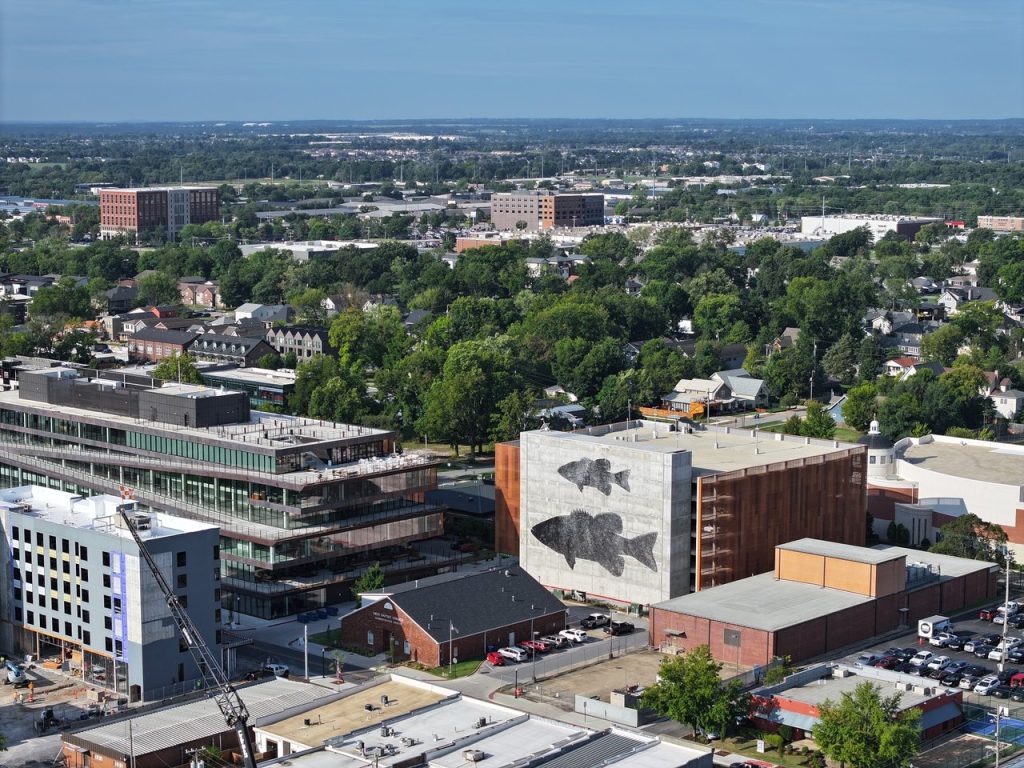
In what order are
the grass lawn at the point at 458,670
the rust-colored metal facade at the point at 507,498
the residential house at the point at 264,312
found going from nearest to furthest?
1. the grass lawn at the point at 458,670
2. the rust-colored metal facade at the point at 507,498
3. the residential house at the point at 264,312

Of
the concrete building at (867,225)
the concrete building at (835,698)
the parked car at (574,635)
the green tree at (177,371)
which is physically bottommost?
the parked car at (574,635)

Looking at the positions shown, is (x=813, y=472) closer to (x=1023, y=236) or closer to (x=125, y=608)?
(x=125, y=608)

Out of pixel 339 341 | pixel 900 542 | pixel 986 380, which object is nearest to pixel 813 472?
pixel 900 542

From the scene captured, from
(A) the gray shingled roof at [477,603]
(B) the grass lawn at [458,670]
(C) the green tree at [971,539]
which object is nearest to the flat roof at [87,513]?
(A) the gray shingled roof at [477,603]

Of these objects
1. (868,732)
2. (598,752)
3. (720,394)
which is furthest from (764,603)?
(720,394)

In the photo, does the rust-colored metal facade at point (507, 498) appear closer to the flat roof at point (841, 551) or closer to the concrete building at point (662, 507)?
the concrete building at point (662, 507)

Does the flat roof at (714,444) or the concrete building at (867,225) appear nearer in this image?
the flat roof at (714,444)
